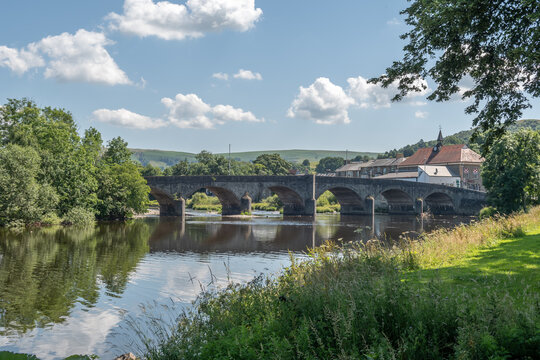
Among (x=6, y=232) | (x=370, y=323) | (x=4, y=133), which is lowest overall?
(x=6, y=232)

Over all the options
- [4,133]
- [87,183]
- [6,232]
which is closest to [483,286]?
[6,232]

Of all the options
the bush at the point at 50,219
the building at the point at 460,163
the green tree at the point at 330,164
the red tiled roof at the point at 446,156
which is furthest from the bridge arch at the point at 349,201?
the green tree at the point at 330,164

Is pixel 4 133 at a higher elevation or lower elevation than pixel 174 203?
higher

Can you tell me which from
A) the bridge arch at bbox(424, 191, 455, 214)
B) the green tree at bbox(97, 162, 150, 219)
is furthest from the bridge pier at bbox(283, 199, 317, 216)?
the green tree at bbox(97, 162, 150, 219)

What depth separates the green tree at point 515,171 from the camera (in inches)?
1420

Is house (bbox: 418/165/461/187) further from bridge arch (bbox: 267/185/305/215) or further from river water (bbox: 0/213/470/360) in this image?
river water (bbox: 0/213/470/360)

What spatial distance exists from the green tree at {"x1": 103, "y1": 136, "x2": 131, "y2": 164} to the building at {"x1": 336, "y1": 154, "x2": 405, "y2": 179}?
75871 mm

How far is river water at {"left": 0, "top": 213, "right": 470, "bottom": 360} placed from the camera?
1055 cm

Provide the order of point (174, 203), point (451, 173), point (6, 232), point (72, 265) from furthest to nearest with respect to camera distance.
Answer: point (451, 173) → point (174, 203) → point (6, 232) → point (72, 265)

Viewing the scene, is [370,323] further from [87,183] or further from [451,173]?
[451,173]

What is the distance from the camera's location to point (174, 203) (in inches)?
2286

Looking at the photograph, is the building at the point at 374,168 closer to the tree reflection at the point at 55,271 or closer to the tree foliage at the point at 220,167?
the tree foliage at the point at 220,167

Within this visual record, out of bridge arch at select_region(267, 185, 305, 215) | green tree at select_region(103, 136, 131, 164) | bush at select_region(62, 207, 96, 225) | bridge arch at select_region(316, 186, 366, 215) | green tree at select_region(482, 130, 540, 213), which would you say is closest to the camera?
green tree at select_region(482, 130, 540, 213)

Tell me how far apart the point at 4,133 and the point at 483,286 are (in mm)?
44006
